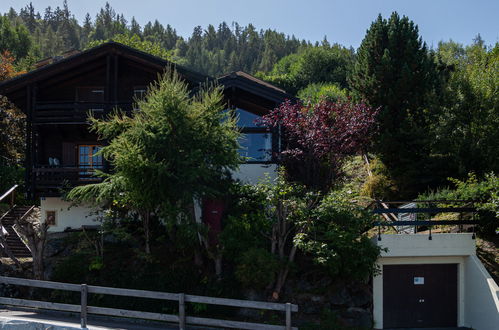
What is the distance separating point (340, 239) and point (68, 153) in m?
13.3

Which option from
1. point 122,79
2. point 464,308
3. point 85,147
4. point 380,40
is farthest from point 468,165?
point 85,147

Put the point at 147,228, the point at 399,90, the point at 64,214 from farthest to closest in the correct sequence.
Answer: the point at 399,90 < the point at 64,214 < the point at 147,228

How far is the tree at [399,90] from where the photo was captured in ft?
61.9

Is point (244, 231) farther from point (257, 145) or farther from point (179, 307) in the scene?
point (257, 145)

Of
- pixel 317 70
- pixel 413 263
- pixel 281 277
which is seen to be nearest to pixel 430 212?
pixel 413 263

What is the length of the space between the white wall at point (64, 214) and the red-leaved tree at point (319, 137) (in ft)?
24.7

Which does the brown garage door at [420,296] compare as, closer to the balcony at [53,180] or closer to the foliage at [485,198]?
the foliage at [485,198]

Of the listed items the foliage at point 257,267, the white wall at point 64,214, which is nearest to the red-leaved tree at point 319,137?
the foliage at point 257,267

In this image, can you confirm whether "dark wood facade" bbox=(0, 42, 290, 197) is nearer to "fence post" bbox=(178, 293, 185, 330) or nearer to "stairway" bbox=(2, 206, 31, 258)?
"stairway" bbox=(2, 206, 31, 258)

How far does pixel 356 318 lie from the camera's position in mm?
13258

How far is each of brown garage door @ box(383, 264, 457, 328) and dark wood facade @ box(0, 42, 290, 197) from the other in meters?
6.43

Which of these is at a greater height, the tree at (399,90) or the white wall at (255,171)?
the tree at (399,90)

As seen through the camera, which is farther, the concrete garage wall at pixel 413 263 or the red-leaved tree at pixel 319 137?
the red-leaved tree at pixel 319 137

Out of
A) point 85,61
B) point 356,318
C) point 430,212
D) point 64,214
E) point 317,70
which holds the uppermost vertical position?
point 317,70
